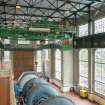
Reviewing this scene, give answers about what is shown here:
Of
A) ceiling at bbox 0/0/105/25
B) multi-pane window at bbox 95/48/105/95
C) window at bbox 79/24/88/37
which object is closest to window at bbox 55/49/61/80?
ceiling at bbox 0/0/105/25

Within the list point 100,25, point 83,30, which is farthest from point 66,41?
point 100,25

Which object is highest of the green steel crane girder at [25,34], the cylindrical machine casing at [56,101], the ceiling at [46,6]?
the ceiling at [46,6]

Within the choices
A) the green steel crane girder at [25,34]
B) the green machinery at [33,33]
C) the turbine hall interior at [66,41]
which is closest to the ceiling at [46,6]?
the turbine hall interior at [66,41]

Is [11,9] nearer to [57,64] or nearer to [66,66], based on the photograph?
[66,66]

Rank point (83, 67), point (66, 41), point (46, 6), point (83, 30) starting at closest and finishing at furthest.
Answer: point (46, 6)
point (66, 41)
point (83, 30)
point (83, 67)

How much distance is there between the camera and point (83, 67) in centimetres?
→ 1888

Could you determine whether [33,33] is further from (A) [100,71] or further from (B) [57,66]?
(B) [57,66]

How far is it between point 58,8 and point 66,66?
25.0 feet

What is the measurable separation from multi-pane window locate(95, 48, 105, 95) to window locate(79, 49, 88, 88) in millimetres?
1950

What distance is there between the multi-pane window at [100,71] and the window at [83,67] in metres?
1.95

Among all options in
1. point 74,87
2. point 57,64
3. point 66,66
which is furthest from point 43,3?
point 57,64

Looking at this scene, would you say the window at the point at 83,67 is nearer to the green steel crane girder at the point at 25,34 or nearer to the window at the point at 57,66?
the green steel crane girder at the point at 25,34

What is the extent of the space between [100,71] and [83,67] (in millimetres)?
3045

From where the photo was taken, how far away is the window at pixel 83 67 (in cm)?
1830
